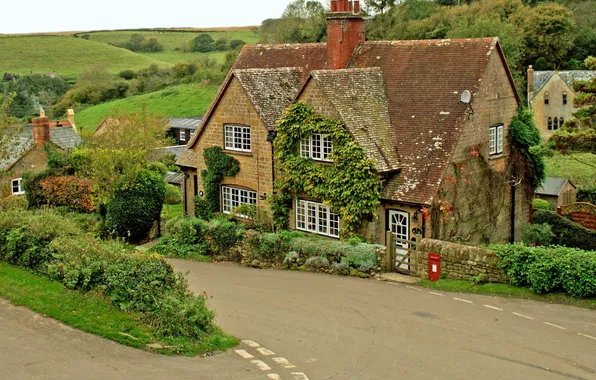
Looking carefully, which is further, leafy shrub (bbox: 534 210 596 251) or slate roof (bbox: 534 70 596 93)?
slate roof (bbox: 534 70 596 93)

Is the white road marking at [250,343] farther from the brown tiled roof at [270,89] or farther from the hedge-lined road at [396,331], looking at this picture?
the brown tiled roof at [270,89]

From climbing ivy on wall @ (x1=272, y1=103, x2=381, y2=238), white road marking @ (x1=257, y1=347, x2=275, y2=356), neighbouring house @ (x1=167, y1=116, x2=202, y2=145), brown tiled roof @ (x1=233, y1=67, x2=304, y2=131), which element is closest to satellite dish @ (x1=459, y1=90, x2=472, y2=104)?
climbing ivy on wall @ (x1=272, y1=103, x2=381, y2=238)

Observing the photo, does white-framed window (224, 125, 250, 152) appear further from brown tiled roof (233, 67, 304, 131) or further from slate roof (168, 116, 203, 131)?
slate roof (168, 116, 203, 131)

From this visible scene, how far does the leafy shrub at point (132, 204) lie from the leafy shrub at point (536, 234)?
1739 centimetres

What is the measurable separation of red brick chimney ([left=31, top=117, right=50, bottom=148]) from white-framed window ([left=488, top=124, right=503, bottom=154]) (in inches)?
1220

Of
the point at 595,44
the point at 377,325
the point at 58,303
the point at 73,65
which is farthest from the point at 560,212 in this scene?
the point at 73,65

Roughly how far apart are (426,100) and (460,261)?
8.07m

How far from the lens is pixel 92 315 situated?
1702cm

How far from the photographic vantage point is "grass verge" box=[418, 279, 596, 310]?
20156mm

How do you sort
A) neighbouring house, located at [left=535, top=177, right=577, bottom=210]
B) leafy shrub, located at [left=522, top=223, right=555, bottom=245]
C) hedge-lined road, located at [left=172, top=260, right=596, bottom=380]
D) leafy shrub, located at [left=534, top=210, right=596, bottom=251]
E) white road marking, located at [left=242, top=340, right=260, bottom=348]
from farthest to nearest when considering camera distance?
neighbouring house, located at [left=535, top=177, right=577, bottom=210]
leafy shrub, located at [left=534, top=210, right=596, bottom=251]
leafy shrub, located at [left=522, top=223, right=555, bottom=245]
white road marking, located at [left=242, top=340, right=260, bottom=348]
hedge-lined road, located at [left=172, top=260, right=596, bottom=380]

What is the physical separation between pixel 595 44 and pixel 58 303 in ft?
260

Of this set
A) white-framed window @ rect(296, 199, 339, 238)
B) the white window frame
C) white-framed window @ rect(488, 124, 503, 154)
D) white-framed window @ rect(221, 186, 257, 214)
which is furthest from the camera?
white-framed window @ rect(221, 186, 257, 214)

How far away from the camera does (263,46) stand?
119 feet

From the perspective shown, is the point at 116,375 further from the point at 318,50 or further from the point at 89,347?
the point at 318,50
